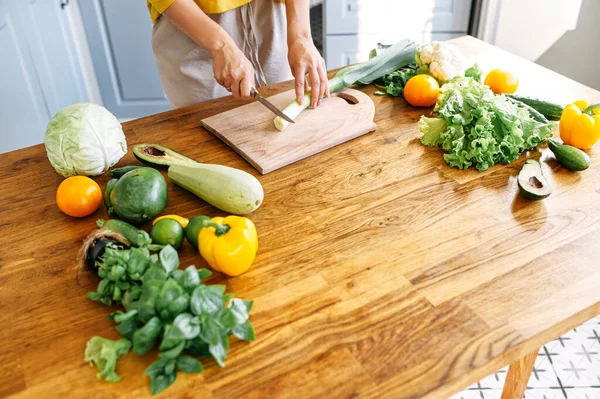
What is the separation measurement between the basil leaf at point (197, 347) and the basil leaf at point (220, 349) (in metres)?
0.02

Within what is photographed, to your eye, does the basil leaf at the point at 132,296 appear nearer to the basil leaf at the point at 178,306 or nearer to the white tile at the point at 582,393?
the basil leaf at the point at 178,306

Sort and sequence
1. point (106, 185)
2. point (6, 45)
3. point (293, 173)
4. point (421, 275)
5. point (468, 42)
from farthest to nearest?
point (6, 45) < point (468, 42) < point (293, 173) < point (106, 185) < point (421, 275)

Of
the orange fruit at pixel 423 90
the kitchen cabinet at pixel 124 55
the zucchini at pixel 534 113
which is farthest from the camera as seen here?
the kitchen cabinet at pixel 124 55

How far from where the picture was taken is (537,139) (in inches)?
53.6

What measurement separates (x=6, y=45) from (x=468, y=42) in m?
1.83

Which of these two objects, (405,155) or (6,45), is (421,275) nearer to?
(405,155)

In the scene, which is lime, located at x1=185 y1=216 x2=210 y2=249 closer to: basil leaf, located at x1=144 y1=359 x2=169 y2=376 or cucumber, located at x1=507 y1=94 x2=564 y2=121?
basil leaf, located at x1=144 y1=359 x2=169 y2=376

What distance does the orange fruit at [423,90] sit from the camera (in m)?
1.53

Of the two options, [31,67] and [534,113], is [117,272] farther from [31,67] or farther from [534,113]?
[31,67]

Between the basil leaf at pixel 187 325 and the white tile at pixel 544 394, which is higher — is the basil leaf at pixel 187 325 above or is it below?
above

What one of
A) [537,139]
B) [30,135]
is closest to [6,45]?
[30,135]

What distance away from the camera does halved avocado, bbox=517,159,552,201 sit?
119 cm

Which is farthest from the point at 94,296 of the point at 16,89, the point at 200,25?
the point at 16,89

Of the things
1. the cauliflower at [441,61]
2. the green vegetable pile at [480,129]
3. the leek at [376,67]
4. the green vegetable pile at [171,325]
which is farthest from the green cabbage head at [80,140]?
the cauliflower at [441,61]
